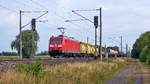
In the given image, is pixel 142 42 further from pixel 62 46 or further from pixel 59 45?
pixel 59 45

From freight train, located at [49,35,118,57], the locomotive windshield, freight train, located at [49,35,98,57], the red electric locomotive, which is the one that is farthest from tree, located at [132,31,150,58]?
the locomotive windshield

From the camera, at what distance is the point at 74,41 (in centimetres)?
7062

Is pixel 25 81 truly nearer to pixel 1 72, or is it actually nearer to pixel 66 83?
pixel 1 72

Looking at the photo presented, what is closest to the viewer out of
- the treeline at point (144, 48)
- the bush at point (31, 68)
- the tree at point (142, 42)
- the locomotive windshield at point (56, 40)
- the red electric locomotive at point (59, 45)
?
the bush at point (31, 68)

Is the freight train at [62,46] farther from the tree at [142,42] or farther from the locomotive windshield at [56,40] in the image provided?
the tree at [142,42]

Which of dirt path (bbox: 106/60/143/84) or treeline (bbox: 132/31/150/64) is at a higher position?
treeline (bbox: 132/31/150/64)

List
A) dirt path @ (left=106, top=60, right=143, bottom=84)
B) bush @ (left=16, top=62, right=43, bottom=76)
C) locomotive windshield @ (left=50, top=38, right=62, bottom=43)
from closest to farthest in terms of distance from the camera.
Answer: bush @ (left=16, top=62, right=43, bottom=76)
dirt path @ (left=106, top=60, right=143, bottom=84)
locomotive windshield @ (left=50, top=38, right=62, bottom=43)

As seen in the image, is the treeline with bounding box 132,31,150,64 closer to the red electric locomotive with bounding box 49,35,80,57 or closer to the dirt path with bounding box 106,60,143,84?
the red electric locomotive with bounding box 49,35,80,57

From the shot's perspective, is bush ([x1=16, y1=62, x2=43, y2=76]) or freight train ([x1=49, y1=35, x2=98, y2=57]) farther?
freight train ([x1=49, y1=35, x2=98, y2=57])

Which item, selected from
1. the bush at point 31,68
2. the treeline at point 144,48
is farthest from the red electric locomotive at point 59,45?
the bush at point 31,68

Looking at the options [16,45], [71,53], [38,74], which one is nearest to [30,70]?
[38,74]

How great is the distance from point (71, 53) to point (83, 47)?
972cm

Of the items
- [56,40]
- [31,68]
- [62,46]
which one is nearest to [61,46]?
[62,46]

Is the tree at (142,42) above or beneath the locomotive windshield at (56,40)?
above
